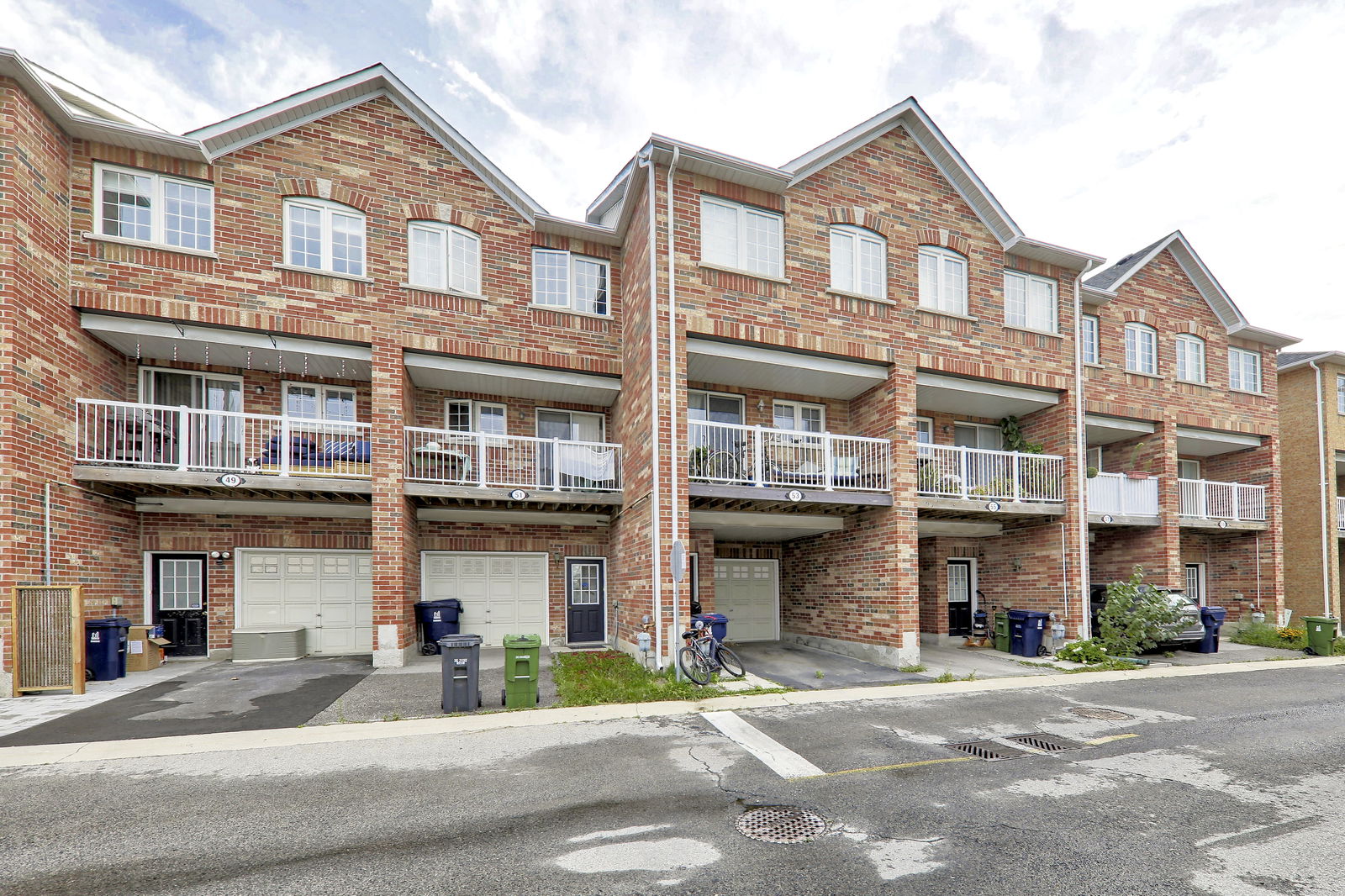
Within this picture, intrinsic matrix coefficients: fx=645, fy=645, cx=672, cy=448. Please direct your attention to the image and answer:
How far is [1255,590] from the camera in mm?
18469

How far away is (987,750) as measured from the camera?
720cm

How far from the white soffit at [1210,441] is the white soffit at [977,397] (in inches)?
230

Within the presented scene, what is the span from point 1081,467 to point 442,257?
1455 centimetres

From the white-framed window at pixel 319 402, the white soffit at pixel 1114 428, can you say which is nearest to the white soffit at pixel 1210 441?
the white soffit at pixel 1114 428

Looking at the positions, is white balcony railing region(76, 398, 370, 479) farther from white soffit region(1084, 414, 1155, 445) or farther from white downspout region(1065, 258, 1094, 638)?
white soffit region(1084, 414, 1155, 445)

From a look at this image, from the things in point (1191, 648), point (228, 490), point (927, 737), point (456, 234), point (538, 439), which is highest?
point (456, 234)

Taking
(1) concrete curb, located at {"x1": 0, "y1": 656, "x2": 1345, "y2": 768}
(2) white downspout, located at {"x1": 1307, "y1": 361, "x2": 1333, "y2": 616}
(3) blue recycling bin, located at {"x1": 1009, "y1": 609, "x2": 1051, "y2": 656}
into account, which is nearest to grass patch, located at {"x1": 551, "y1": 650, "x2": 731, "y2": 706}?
(1) concrete curb, located at {"x1": 0, "y1": 656, "x2": 1345, "y2": 768}

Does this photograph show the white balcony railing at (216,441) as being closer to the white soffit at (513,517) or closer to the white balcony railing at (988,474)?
the white soffit at (513,517)

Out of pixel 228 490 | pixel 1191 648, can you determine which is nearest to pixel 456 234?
pixel 228 490

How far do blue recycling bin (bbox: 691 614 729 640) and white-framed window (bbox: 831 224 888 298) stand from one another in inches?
272

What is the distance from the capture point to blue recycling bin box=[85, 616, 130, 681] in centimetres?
1066

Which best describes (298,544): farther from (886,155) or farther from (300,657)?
(886,155)

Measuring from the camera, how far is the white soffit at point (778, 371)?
12.4 m

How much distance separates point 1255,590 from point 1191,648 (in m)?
5.20
